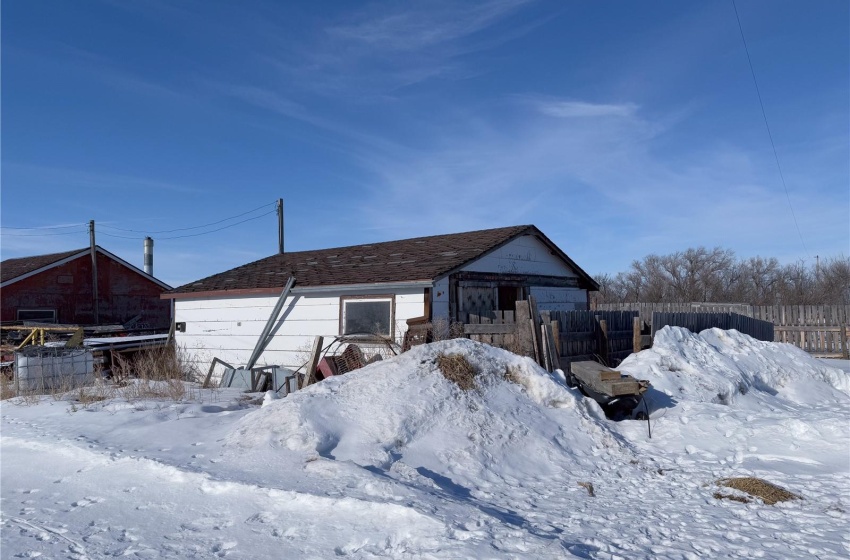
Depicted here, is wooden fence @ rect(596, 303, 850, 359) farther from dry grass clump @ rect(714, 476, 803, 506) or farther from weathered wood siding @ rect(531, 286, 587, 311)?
dry grass clump @ rect(714, 476, 803, 506)

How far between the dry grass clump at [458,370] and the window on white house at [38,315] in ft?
79.5

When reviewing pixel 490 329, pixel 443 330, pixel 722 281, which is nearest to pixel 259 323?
pixel 443 330

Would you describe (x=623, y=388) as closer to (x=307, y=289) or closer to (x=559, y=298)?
(x=559, y=298)

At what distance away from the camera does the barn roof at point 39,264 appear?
27.5 metres

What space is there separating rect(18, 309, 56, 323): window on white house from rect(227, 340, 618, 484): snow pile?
2398cm

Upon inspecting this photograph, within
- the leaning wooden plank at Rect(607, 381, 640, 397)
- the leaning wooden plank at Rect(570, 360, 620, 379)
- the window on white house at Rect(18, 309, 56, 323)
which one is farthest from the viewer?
the window on white house at Rect(18, 309, 56, 323)

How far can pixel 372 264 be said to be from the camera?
612 inches

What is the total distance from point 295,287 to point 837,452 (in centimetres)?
1138

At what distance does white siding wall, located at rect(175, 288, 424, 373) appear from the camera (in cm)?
1423

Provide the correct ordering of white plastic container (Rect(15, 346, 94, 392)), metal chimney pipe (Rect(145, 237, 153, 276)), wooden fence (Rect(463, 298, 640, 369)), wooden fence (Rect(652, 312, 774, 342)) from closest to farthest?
wooden fence (Rect(463, 298, 640, 369)) → white plastic container (Rect(15, 346, 94, 392)) → wooden fence (Rect(652, 312, 774, 342)) → metal chimney pipe (Rect(145, 237, 153, 276))

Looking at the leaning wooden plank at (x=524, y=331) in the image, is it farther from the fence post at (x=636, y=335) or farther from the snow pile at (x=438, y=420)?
the fence post at (x=636, y=335)

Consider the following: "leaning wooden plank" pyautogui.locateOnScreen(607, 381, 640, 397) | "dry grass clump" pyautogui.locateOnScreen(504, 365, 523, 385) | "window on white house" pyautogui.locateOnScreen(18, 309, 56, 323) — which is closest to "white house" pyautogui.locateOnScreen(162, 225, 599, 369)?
"dry grass clump" pyautogui.locateOnScreen(504, 365, 523, 385)

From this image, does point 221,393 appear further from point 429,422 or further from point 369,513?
point 369,513

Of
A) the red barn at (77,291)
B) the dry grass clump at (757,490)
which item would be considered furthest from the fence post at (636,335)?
the red barn at (77,291)
